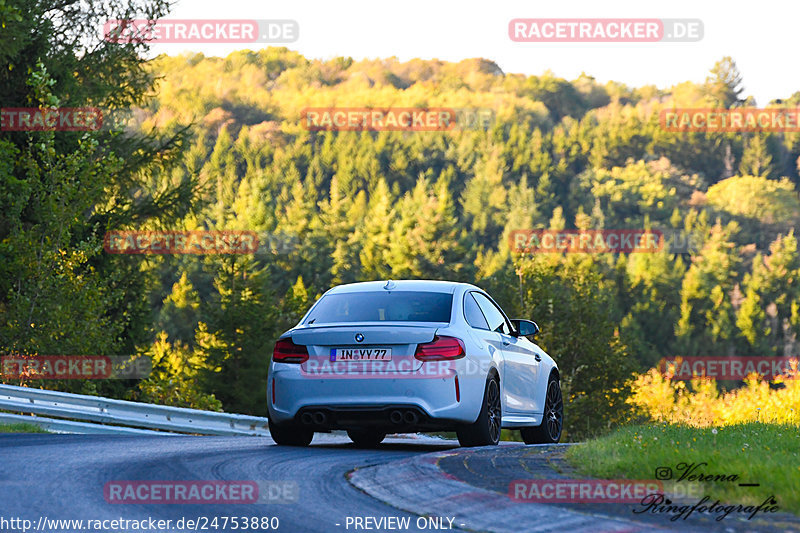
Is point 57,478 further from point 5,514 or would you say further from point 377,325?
point 377,325

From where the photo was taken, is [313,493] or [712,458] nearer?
[313,493]

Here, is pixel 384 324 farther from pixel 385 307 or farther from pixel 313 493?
pixel 313 493

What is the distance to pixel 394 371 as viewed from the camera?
10203mm

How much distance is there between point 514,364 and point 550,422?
1618 mm

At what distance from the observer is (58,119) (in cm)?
2350

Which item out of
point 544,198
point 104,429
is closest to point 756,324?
point 544,198

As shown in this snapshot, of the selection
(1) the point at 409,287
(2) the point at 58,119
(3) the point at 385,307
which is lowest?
(3) the point at 385,307

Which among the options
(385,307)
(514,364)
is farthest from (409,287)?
(514,364)

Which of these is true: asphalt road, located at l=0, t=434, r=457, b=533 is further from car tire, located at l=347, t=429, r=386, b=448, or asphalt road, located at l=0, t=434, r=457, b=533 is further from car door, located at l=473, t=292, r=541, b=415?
car tire, located at l=347, t=429, r=386, b=448

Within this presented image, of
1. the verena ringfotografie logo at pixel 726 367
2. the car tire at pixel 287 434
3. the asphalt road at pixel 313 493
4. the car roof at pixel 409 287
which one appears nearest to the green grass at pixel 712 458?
the asphalt road at pixel 313 493

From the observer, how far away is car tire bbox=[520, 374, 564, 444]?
507 inches

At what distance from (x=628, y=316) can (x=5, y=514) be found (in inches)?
4221

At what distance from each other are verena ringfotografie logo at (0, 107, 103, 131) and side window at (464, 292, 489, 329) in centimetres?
1394

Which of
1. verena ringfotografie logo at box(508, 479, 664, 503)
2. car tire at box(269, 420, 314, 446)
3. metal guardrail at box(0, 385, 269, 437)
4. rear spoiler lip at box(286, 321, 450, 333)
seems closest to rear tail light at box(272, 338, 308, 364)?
rear spoiler lip at box(286, 321, 450, 333)
